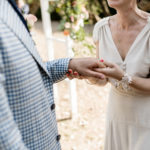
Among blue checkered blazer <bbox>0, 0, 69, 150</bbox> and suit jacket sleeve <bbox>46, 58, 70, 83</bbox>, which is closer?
blue checkered blazer <bbox>0, 0, 69, 150</bbox>

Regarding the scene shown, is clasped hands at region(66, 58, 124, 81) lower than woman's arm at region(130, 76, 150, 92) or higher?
higher

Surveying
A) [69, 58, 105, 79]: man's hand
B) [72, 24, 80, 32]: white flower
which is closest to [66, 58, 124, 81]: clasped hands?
[69, 58, 105, 79]: man's hand

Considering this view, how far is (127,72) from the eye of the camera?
1.82 meters

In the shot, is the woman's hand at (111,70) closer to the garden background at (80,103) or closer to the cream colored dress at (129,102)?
the cream colored dress at (129,102)

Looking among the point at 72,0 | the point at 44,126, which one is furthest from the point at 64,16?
the point at 44,126

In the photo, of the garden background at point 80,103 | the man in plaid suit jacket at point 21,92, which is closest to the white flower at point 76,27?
the garden background at point 80,103

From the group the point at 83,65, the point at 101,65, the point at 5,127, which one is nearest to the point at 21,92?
the point at 5,127

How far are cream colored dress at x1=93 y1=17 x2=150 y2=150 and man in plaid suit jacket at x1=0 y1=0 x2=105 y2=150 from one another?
0.79m

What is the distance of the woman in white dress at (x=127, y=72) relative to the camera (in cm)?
171

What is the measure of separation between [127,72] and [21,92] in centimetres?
102

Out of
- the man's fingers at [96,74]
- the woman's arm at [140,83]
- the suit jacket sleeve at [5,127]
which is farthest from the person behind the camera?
the woman's arm at [140,83]

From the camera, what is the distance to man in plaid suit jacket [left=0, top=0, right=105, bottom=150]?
0.95 metres

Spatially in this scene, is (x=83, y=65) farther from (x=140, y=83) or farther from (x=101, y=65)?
(x=140, y=83)

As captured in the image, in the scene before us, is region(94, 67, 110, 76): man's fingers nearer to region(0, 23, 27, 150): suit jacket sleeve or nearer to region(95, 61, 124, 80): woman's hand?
region(95, 61, 124, 80): woman's hand
